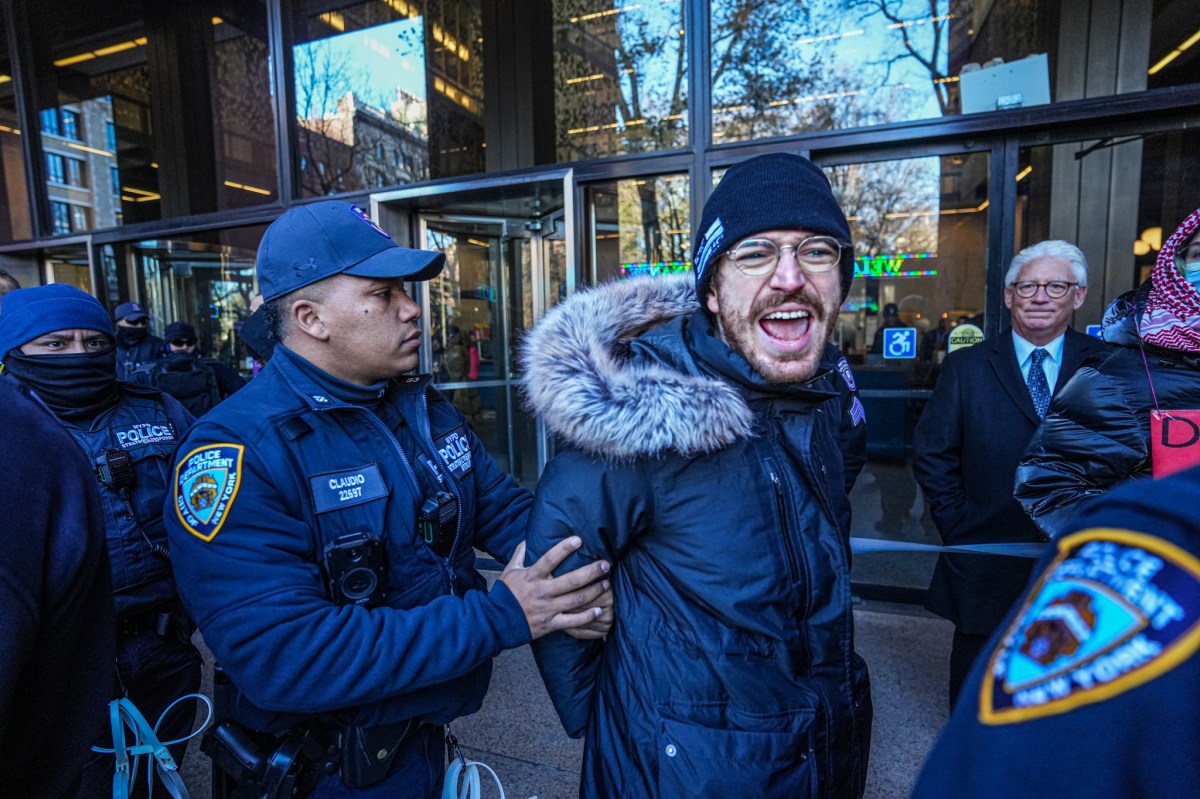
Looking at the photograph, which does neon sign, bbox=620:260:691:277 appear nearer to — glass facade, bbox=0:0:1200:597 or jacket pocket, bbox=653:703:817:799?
glass facade, bbox=0:0:1200:597

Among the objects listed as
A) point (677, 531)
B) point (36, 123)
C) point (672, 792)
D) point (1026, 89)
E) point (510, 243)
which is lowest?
point (672, 792)

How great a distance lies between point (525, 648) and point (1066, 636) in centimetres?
359

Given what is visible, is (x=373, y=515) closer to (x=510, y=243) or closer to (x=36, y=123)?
(x=510, y=243)

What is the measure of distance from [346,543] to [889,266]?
413 centimetres

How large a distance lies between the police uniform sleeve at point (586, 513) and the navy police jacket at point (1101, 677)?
2.53ft

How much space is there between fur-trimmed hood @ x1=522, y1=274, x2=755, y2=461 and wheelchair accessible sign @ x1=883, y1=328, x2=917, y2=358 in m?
3.24

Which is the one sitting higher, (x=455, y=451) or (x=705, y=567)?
(x=455, y=451)

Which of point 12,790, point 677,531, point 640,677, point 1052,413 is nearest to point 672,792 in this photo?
point 640,677

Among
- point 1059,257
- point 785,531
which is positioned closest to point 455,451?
point 785,531

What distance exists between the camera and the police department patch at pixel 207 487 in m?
1.21

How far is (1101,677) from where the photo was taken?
44cm

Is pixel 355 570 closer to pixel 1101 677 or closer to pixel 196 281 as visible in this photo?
pixel 1101 677

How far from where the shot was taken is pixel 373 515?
136cm

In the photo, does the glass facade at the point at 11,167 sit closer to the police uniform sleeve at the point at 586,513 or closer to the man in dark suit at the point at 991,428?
the police uniform sleeve at the point at 586,513
